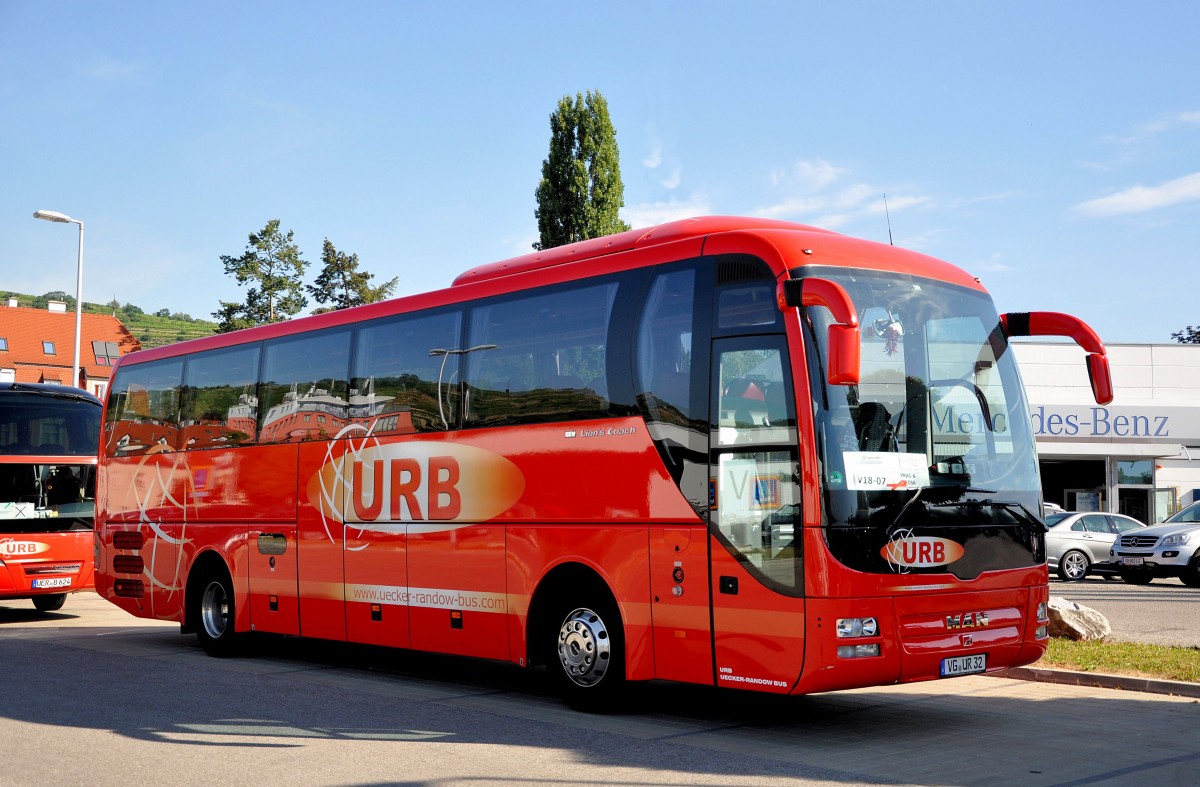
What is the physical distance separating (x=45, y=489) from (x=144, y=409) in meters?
3.61

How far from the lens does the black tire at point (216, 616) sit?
582 inches

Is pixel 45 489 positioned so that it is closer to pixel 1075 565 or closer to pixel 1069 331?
pixel 1069 331

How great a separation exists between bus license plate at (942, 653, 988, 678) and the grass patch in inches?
125

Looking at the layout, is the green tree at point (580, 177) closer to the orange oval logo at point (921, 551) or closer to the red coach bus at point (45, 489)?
the red coach bus at point (45, 489)

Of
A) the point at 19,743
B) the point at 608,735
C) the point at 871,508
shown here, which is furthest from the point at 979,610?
the point at 19,743

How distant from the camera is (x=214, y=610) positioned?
1516cm

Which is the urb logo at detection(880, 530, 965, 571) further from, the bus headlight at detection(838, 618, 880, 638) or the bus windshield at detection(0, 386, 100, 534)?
the bus windshield at detection(0, 386, 100, 534)

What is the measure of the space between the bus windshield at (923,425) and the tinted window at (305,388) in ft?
20.3

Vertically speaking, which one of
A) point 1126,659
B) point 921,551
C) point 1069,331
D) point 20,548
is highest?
point 1069,331

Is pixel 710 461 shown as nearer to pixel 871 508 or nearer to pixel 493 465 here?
pixel 871 508

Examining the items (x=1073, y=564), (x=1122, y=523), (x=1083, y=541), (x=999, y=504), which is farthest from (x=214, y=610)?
(x=1122, y=523)

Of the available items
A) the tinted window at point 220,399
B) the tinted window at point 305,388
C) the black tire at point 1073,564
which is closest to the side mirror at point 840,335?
the tinted window at point 305,388

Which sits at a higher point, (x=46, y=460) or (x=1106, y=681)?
(x=46, y=460)

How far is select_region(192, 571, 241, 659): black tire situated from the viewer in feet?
48.5
